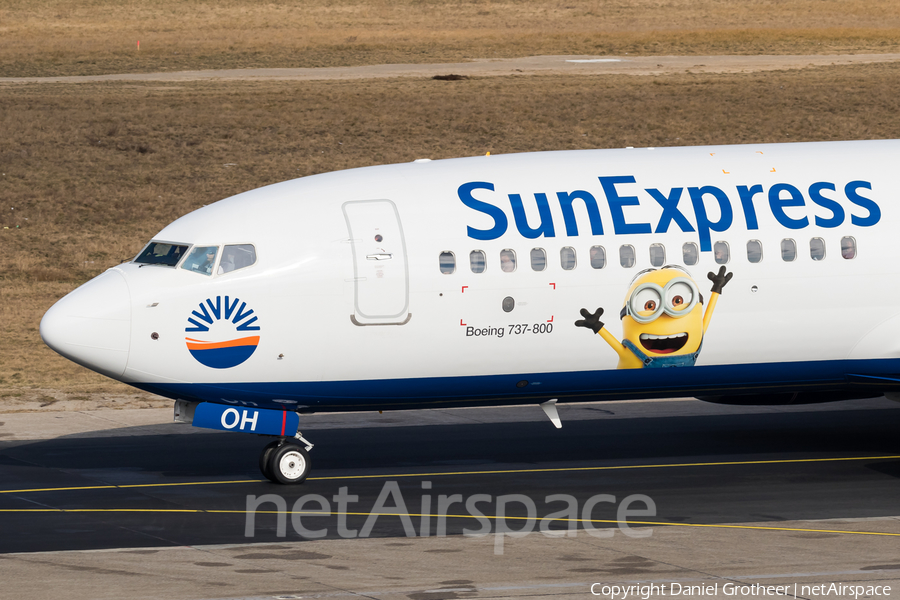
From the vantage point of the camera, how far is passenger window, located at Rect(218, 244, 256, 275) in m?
19.6

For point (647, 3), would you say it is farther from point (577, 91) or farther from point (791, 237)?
point (791, 237)

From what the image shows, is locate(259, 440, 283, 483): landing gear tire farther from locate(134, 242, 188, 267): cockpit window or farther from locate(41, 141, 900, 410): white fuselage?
locate(134, 242, 188, 267): cockpit window

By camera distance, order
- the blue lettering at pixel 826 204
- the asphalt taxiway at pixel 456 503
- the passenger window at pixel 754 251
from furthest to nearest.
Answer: the blue lettering at pixel 826 204 < the passenger window at pixel 754 251 < the asphalt taxiway at pixel 456 503

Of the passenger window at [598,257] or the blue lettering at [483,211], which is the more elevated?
the blue lettering at [483,211]

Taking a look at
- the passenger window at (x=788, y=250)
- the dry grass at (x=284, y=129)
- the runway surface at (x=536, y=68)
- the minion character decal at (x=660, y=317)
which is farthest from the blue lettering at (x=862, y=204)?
the runway surface at (x=536, y=68)

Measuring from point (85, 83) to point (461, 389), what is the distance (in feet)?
154

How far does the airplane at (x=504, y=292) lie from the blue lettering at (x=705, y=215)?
0.09ft

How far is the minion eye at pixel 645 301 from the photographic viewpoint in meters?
20.5

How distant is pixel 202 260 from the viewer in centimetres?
1966

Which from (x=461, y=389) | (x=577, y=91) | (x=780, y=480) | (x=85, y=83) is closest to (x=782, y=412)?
(x=780, y=480)

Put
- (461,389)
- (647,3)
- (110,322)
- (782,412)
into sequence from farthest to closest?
(647,3) < (782,412) < (461,389) < (110,322)

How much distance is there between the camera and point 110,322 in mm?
19078

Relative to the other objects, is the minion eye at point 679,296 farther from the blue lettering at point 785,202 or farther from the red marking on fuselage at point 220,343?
the red marking on fuselage at point 220,343

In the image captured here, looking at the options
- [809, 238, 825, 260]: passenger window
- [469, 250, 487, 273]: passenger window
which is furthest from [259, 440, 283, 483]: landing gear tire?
Result: [809, 238, 825, 260]: passenger window
